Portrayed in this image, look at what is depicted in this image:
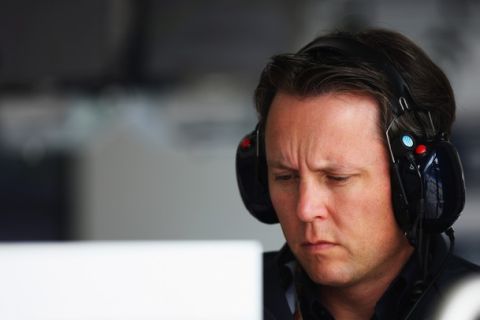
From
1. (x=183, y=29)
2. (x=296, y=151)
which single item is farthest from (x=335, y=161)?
(x=183, y=29)

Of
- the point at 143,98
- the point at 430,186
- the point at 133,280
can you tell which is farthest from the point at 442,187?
the point at 143,98

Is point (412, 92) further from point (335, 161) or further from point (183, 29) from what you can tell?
point (183, 29)

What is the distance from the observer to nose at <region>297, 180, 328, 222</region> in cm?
66

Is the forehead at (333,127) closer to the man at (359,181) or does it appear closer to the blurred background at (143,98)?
the man at (359,181)

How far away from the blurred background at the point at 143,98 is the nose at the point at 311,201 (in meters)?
1.31

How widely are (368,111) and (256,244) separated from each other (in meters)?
0.20

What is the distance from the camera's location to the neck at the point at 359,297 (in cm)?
68

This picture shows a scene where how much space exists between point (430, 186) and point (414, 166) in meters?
0.03

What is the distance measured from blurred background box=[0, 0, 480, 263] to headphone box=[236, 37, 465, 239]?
1279 millimetres

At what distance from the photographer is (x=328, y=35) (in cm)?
72

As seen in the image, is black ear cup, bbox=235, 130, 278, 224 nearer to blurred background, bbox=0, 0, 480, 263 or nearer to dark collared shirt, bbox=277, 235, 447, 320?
dark collared shirt, bbox=277, 235, 447, 320

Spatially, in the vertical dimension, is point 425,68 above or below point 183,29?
above

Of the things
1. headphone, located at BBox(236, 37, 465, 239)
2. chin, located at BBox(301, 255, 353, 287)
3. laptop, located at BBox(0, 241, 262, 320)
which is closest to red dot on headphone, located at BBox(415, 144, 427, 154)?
headphone, located at BBox(236, 37, 465, 239)

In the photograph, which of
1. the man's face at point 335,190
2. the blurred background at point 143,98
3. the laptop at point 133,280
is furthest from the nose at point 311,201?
the blurred background at point 143,98
